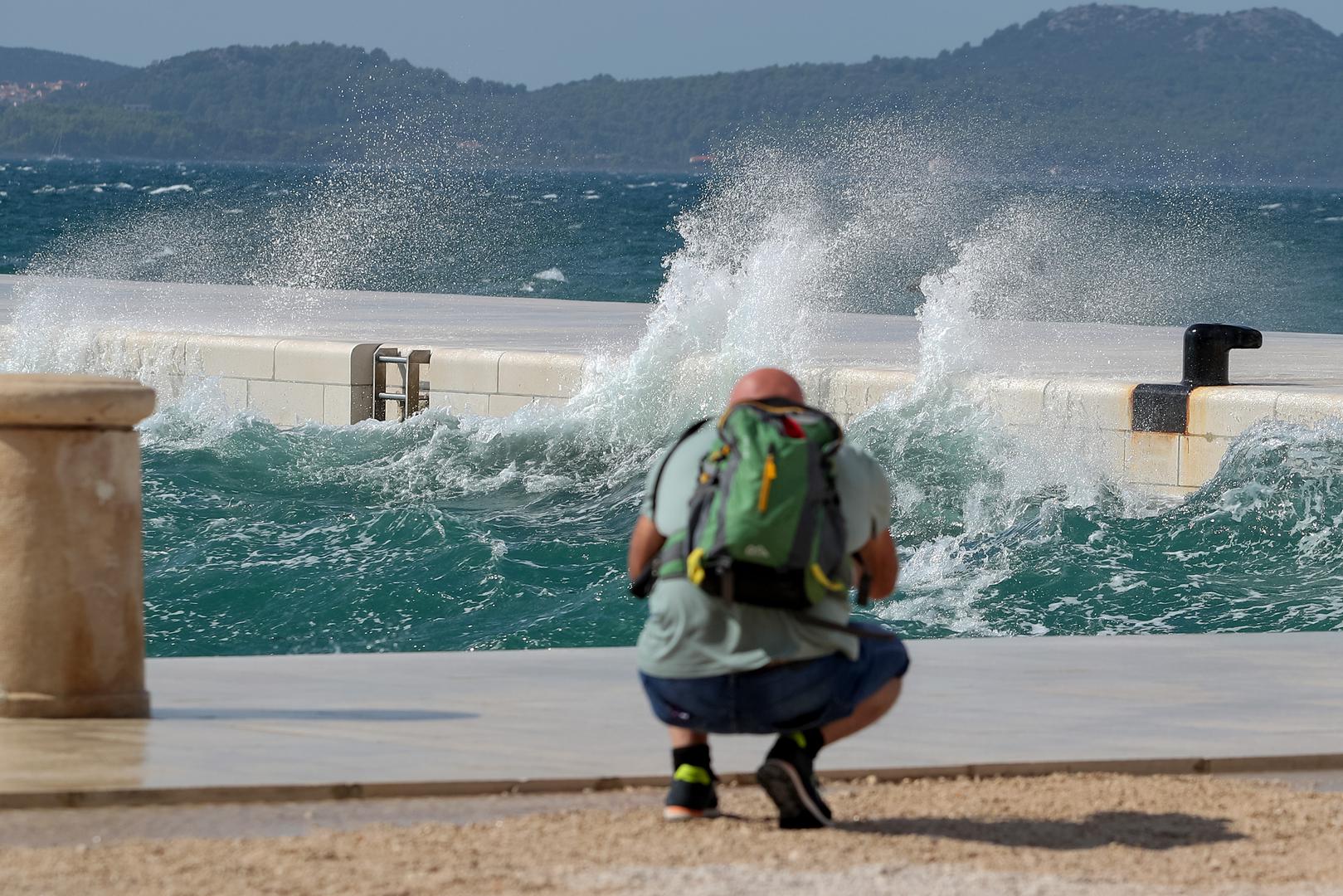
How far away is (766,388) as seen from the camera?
426cm

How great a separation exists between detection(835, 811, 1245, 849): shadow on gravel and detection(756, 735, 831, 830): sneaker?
103mm

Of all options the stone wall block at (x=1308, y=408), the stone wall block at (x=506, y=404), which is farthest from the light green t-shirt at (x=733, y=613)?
the stone wall block at (x=506, y=404)

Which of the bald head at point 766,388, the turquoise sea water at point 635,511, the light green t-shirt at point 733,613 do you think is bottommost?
the turquoise sea water at point 635,511

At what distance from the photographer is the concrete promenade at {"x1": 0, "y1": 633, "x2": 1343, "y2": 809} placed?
4.69 m

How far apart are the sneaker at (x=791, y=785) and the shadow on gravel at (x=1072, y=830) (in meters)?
0.10

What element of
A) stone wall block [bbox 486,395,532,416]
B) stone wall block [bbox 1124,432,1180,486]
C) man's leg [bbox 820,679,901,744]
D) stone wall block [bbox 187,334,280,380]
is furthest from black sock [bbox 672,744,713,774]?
stone wall block [bbox 187,334,280,380]

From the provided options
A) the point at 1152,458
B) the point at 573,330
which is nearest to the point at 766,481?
the point at 1152,458

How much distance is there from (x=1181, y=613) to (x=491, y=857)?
5980 mm

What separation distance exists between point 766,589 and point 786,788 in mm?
455

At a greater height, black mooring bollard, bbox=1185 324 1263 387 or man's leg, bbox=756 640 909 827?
black mooring bollard, bbox=1185 324 1263 387

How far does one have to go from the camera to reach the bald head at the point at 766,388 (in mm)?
4250

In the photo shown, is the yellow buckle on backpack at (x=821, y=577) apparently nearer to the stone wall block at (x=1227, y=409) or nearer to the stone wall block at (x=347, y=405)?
the stone wall block at (x=1227, y=409)

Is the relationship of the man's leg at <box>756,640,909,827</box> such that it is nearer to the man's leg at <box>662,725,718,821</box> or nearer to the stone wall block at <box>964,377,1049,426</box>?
the man's leg at <box>662,725,718,821</box>

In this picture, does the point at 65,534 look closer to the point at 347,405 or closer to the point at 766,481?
the point at 766,481
